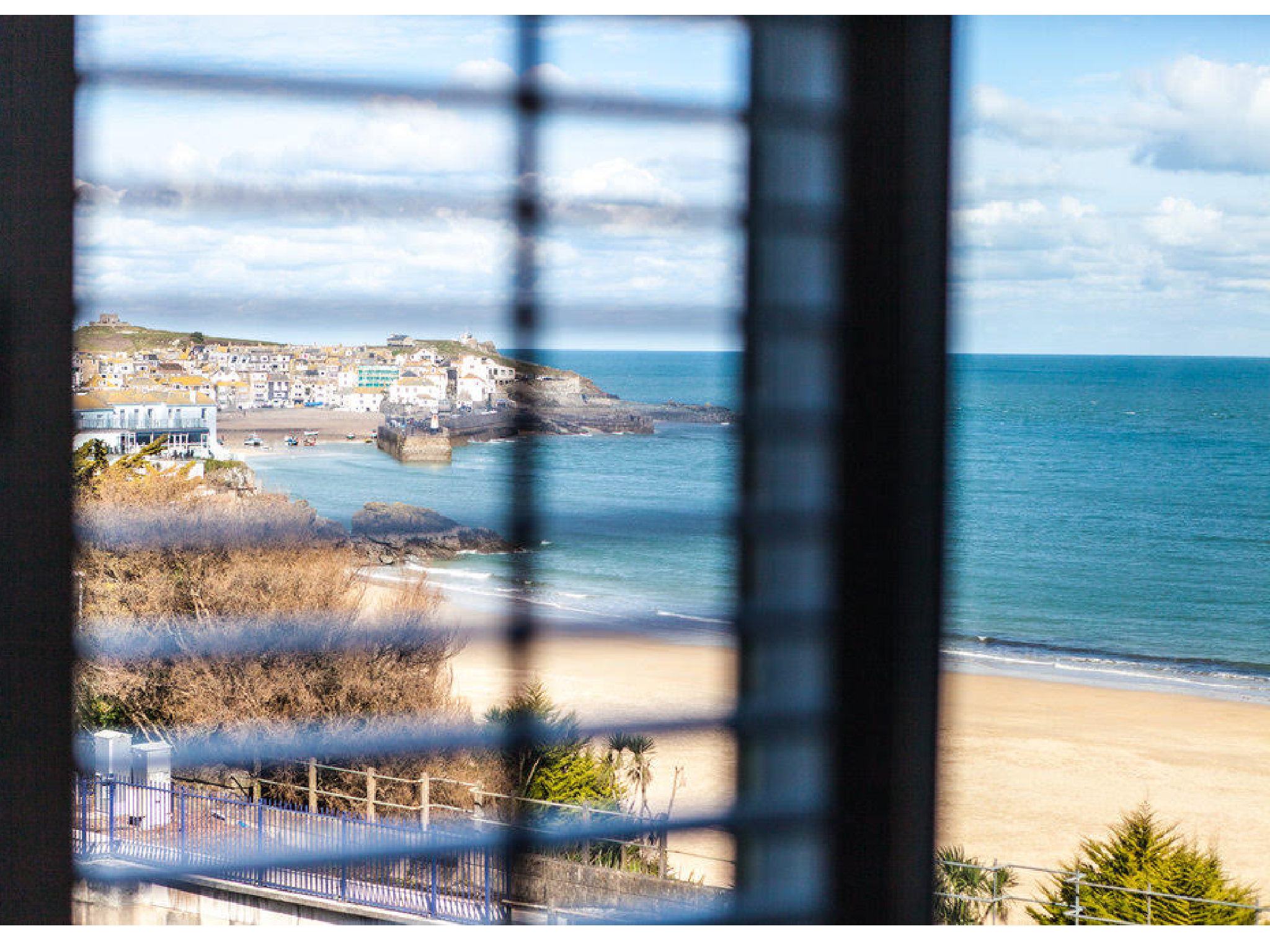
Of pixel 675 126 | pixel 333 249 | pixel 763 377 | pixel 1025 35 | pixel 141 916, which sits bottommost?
pixel 141 916

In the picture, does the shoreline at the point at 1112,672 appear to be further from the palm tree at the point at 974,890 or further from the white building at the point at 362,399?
the white building at the point at 362,399

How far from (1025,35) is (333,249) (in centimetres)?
1135

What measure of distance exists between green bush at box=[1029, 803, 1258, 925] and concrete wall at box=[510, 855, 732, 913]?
9.24ft

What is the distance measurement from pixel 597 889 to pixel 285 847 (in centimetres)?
49

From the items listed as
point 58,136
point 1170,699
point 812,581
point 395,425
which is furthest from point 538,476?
point 1170,699

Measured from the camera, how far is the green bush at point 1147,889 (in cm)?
450

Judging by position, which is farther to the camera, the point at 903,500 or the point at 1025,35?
the point at 1025,35

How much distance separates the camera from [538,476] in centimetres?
189

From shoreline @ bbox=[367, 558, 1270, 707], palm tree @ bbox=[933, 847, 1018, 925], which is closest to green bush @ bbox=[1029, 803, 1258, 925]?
palm tree @ bbox=[933, 847, 1018, 925]

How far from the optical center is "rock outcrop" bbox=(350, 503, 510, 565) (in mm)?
1986

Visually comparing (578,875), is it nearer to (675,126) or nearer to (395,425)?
(395,425)

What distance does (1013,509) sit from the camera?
12.8m

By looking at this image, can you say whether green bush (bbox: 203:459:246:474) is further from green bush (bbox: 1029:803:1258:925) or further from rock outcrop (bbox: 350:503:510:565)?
green bush (bbox: 1029:803:1258:925)

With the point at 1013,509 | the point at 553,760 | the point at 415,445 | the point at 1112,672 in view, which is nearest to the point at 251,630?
the point at 415,445
